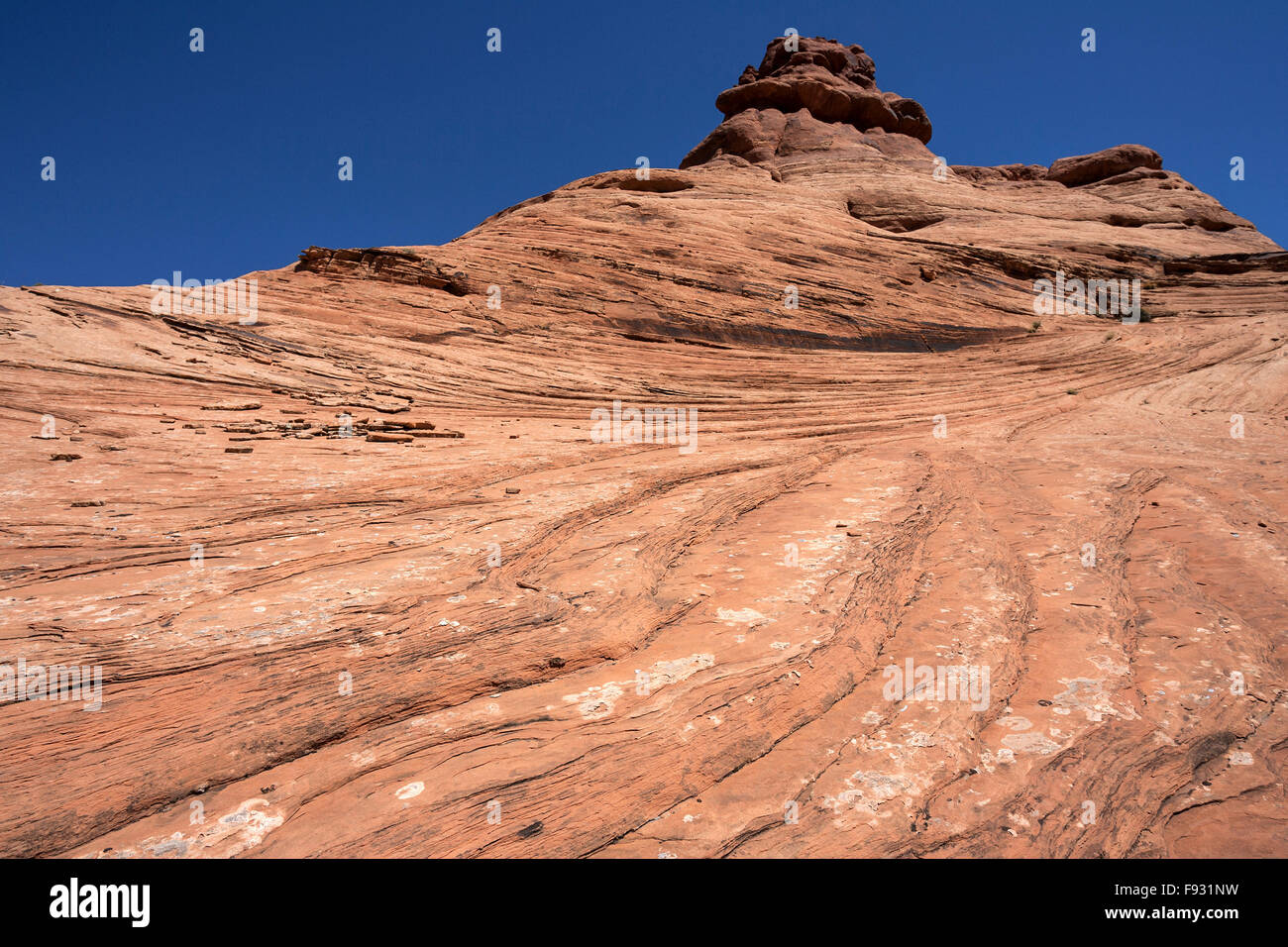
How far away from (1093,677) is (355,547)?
4.87 metres

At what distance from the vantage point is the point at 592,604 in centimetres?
433

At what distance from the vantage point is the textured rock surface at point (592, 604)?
2703 millimetres

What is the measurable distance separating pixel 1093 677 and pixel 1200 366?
57.7 feet

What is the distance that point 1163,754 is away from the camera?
3.08 m

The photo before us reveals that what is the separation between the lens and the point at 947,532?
593 cm

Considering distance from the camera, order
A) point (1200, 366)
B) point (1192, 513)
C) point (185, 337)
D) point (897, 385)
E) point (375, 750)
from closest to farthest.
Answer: point (375, 750) → point (1192, 513) → point (185, 337) → point (897, 385) → point (1200, 366)

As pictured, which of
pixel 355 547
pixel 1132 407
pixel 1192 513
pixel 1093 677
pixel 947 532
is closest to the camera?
pixel 1093 677

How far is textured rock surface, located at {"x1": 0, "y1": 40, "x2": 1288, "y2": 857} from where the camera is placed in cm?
270

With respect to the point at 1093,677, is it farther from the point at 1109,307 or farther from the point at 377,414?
the point at 1109,307

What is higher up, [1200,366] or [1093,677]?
[1200,366]

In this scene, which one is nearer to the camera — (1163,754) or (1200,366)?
(1163,754)
